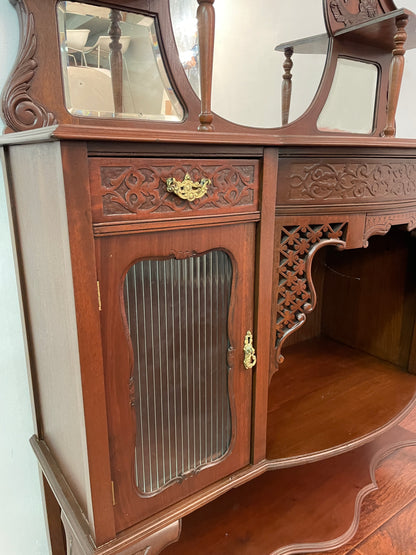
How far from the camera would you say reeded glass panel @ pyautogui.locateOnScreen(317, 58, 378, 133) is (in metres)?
1.10

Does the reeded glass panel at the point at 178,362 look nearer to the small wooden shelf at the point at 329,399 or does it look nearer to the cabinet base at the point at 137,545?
the cabinet base at the point at 137,545

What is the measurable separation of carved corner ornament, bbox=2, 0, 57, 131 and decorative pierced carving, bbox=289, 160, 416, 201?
18.4 inches

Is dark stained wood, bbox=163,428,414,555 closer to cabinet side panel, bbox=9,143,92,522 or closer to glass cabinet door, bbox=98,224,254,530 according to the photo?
glass cabinet door, bbox=98,224,254,530

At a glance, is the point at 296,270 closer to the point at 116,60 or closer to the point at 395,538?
Answer: the point at 116,60

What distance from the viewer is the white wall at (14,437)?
0.81 meters

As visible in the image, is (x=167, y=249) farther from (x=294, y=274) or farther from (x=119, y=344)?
(x=294, y=274)

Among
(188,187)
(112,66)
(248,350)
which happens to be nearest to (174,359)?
(248,350)

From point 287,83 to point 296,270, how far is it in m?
0.60

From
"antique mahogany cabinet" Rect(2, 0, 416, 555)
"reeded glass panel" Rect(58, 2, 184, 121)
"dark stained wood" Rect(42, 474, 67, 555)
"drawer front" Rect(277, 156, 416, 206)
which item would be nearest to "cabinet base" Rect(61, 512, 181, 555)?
"antique mahogany cabinet" Rect(2, 0, 416, 555)

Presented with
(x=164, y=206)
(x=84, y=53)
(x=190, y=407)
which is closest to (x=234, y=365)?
(x=190, y=407)

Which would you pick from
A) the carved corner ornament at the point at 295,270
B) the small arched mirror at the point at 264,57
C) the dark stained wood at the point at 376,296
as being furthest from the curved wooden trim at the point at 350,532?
the small arched mirror at the point at 264,57

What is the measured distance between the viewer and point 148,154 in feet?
1.79

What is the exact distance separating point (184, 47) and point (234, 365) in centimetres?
66

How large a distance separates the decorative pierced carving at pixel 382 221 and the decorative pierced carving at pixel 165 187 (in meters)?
0.31
